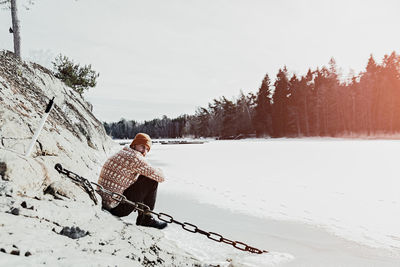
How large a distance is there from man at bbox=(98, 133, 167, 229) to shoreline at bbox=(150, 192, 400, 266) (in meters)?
0.82

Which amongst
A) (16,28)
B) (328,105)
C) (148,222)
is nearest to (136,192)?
(148,222)

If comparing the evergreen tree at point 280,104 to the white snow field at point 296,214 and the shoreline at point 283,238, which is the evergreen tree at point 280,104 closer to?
the white snow field at point 296,214

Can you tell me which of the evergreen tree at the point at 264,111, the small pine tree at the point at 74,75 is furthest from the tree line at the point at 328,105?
the small pine tree at the point at 74,75

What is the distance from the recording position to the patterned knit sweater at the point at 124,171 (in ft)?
11.2

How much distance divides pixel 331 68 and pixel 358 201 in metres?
52.1

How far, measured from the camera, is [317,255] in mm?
3328

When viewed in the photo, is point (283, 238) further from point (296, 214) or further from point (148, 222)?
point (148, 222)

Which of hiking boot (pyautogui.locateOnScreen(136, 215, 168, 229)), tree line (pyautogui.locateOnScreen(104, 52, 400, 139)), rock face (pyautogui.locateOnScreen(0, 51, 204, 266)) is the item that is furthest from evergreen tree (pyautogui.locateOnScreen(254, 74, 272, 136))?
rock face (pyautogui.locateOnScreen(0, 51, 204, 266))

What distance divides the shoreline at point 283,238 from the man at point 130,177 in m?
0.82

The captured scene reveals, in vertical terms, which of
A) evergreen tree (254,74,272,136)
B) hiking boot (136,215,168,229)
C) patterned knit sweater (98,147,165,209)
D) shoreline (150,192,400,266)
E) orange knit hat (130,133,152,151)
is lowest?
shoreline (150,192,400,266)

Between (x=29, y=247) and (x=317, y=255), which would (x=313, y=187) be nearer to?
(x=317, y=255)

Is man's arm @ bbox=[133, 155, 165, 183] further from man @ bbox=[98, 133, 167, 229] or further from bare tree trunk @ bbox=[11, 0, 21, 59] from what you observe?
bare tree trunk @ bbox=[11, 0, 21, 59]

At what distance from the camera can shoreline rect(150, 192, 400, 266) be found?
3.19m

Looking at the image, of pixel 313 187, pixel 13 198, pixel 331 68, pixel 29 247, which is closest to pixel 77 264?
pixel 29 247
